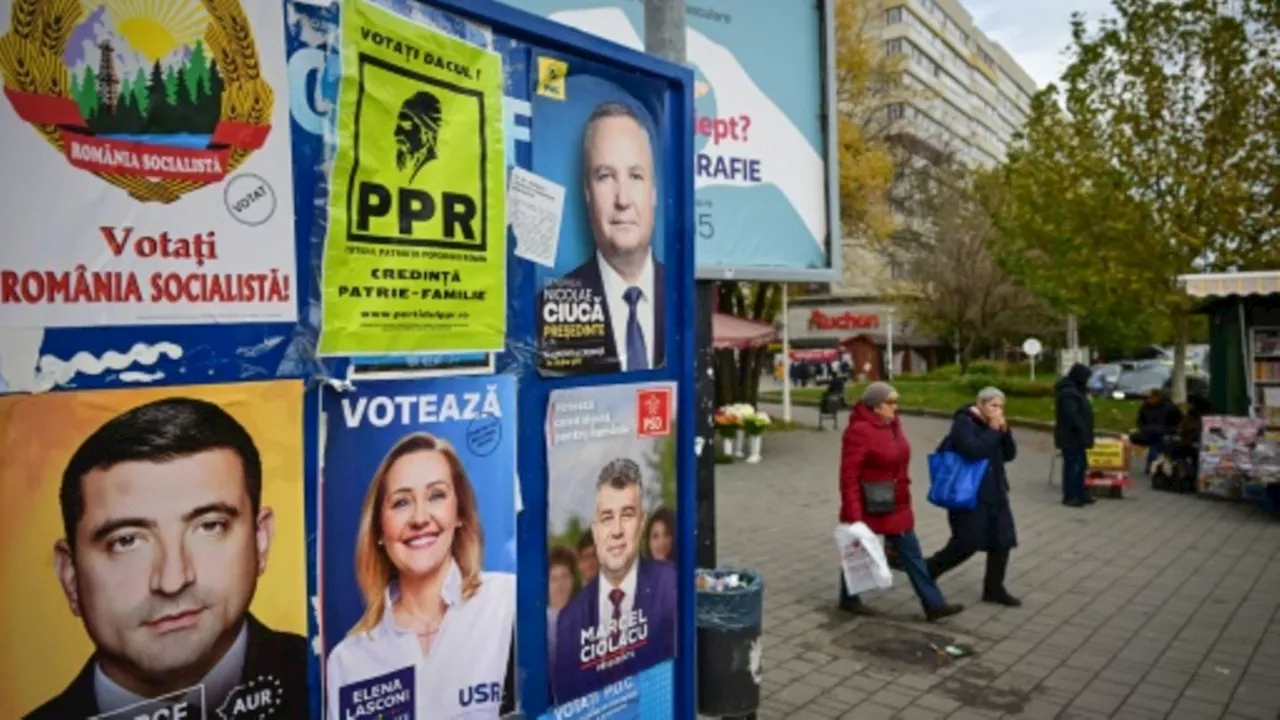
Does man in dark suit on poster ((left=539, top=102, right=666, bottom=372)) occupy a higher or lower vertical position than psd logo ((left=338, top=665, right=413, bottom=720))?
higher

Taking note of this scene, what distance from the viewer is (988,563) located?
7.62 m

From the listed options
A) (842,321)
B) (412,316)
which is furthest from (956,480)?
(842,321)

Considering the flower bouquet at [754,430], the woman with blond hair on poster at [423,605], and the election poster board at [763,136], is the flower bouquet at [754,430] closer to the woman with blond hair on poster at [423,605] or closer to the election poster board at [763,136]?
the election poster board at [763,136]

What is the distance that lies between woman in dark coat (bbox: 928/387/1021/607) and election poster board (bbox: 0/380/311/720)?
598 centimetres

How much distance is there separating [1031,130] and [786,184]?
20032mm

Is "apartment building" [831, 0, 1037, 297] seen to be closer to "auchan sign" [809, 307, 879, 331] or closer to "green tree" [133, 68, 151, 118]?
"auchan sign" [809, 307, 879, 331]

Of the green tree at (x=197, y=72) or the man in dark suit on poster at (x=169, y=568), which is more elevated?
the green tree at (x=197, y=72)

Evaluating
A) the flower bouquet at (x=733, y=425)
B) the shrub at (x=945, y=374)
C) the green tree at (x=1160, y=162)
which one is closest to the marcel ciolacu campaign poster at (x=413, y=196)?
the flower bouquet at (x=733, y=425)

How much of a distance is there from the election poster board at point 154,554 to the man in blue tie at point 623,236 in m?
1.14

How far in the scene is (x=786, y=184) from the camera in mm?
5398

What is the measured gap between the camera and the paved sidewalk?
5566 mm

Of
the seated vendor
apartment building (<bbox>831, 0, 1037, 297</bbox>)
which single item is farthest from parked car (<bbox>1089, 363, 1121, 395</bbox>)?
the seated vendor

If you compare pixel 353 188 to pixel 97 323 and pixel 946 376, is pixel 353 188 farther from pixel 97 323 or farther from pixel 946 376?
pixel 946 376

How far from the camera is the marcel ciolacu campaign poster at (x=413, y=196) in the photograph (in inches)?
93.7
